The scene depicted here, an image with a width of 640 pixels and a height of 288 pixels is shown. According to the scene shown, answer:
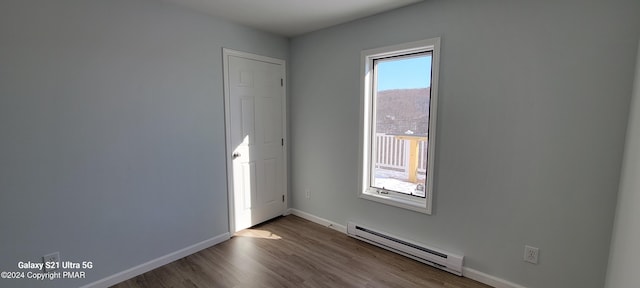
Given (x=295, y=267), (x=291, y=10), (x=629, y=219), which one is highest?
(x=291, y=10)

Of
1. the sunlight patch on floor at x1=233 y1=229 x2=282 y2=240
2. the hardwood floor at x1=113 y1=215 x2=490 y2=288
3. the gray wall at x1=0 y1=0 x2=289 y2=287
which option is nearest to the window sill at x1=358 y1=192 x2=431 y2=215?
the hardwood floor at x1=113 y1=215 x2=490 y2=288

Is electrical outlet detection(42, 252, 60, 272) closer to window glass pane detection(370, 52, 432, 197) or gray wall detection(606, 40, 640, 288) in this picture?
window glass pane detection(370, 52, 432, 197)

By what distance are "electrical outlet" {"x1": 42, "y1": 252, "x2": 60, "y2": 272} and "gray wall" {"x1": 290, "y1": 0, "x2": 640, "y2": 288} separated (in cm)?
265

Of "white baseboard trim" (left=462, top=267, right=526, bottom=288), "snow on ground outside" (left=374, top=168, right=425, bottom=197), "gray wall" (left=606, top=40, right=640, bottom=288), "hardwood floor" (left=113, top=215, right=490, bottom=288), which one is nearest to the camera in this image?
"gray wall" (left=606, top=40, right=640, bottom=288)

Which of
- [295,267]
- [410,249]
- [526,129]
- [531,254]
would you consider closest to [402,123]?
[526,129]

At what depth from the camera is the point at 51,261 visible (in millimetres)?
1899

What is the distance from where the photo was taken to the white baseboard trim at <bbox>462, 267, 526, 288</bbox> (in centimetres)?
209

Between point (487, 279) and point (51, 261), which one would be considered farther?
point (487, 279)

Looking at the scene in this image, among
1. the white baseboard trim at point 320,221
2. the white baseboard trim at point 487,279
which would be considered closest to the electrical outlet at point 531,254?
the white baseboard trim at point 487,279

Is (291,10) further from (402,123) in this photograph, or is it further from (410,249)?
(410,249)

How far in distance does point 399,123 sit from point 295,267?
5.47ft

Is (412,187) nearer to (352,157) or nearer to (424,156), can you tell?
(424,156)

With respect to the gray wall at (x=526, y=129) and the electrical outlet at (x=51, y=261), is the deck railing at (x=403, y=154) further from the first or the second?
the electrical outlet at (x=51, y=261)

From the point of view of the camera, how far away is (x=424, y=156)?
8.36 feet
